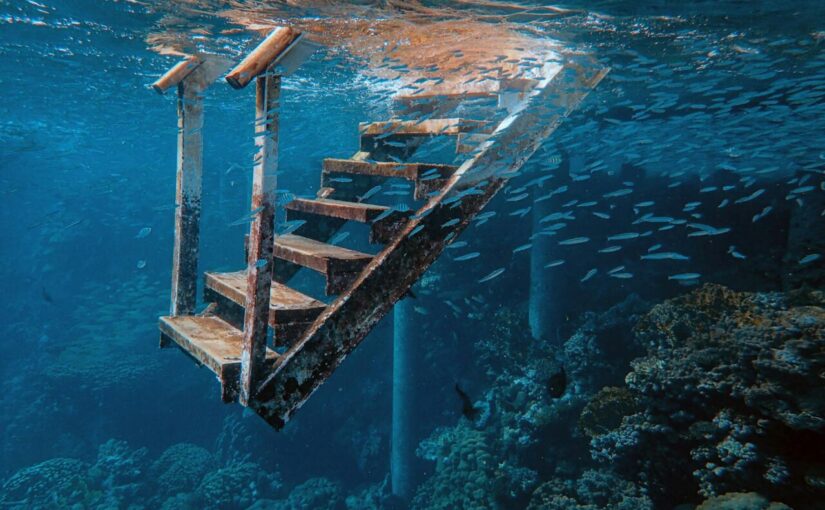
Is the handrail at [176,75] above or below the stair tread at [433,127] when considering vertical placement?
above

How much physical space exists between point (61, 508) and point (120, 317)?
12243 millimetres

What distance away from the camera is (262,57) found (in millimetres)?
2559

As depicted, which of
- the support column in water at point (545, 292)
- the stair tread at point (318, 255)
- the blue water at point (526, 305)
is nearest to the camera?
the stair tread at point (318, 255)

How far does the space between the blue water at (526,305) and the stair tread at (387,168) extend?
12.6 ft

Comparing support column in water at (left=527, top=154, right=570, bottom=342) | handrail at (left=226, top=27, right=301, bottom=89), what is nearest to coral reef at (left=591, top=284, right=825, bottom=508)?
support column in water at (left=527, top=154, right=570, bottom=342)

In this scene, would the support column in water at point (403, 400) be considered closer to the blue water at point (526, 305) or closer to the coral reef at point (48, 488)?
the blue water at point (526, 305)

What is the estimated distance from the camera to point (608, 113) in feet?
44.1

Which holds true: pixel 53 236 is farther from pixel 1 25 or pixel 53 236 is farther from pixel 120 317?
pixel 1 25

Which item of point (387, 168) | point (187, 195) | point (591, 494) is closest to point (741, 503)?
point (591, 494)

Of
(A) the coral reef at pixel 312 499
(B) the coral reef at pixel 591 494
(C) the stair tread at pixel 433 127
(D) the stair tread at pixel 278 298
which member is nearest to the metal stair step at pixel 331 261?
(D) the stair tread at pixel 278 298

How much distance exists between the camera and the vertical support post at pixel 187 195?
13.1ft

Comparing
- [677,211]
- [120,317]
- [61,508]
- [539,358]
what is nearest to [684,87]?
[677,211]

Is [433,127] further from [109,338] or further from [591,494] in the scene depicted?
[109,338]

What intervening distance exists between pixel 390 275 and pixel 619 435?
569 cm
